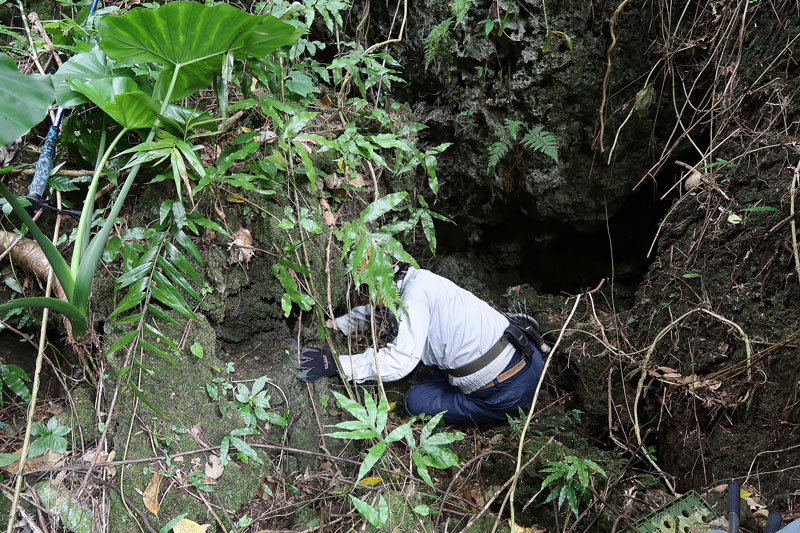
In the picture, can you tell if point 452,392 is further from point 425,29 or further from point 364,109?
point 425,29

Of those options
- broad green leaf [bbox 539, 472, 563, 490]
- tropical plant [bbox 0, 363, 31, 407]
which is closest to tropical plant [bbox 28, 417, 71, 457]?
tropical plant [bbox 0, 363, 31, 407]

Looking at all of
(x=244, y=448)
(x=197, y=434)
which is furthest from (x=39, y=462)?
(x=244, y=448)

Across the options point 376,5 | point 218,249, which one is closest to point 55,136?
point 218,249

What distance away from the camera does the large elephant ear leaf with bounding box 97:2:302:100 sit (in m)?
1.81

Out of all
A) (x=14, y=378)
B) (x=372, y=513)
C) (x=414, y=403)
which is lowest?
(x=414, y=403)

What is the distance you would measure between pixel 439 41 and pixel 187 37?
2411 mm

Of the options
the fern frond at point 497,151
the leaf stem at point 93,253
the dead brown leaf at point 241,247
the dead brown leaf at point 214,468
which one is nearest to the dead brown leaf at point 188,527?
the dead brown leaf at point 214,468

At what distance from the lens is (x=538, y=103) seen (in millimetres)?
4004

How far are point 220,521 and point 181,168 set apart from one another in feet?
4.86

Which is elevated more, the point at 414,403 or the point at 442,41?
the point at 442,41

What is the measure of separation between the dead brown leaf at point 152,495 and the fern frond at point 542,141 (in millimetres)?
3255

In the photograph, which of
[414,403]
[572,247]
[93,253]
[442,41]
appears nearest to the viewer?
[93,253]

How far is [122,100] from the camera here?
72.4 inches

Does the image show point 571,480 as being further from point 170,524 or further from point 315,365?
point 170,524
